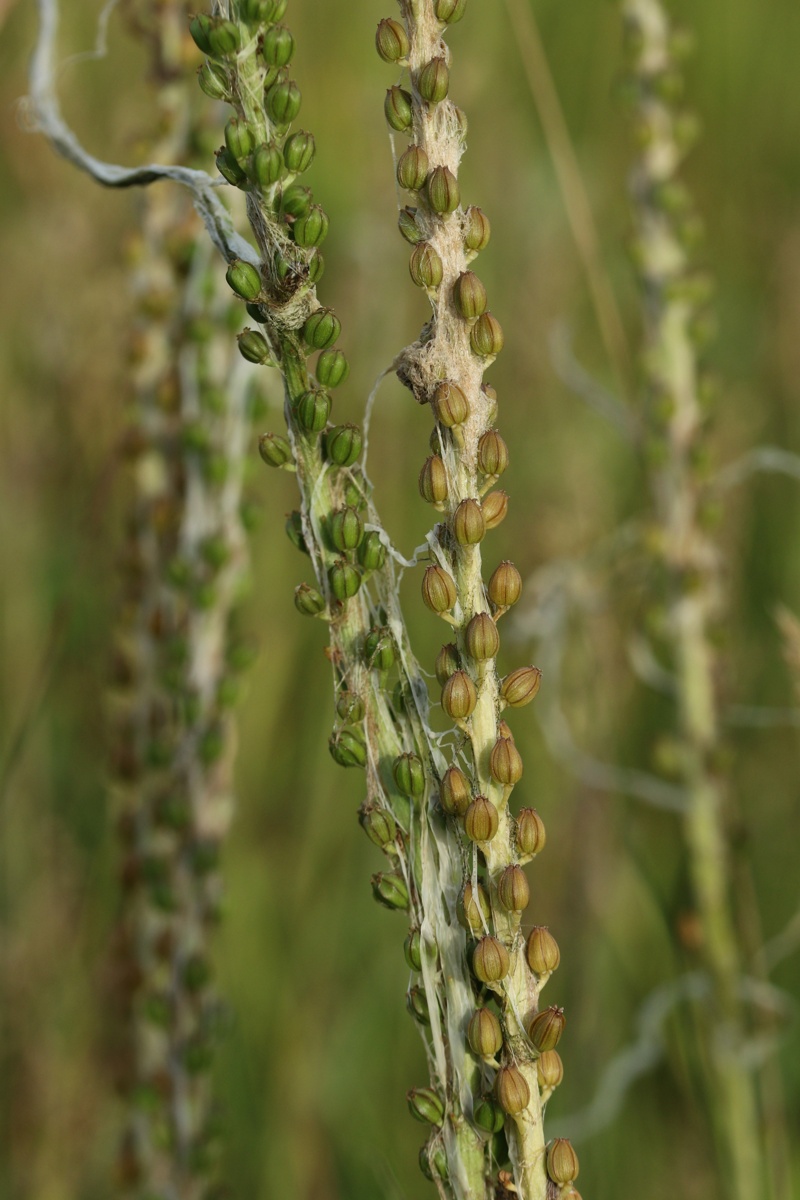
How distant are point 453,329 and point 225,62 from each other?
24 centimetres

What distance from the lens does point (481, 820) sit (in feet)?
2.58

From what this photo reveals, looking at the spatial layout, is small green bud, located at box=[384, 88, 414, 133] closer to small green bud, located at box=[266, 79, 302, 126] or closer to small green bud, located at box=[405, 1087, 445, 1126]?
small green bud, located at box=[266, 79, 302, 126]

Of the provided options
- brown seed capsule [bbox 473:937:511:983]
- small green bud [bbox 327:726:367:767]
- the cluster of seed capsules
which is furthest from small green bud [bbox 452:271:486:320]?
brown seed capsule [bbox 473:937:511:983]

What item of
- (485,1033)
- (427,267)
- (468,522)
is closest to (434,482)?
(468,522)

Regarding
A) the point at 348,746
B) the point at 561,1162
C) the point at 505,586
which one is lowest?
the point at 561,1162

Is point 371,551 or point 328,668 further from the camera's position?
point 328,668

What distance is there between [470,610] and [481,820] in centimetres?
15

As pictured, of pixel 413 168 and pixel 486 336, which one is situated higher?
pixel 413 168

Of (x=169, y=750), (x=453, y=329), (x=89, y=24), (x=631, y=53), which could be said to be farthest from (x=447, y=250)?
(x=89, y=24)

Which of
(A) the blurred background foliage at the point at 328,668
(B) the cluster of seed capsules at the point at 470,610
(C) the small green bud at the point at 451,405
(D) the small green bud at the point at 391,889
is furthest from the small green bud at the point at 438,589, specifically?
(A) the blurred background foliage at the point at 328,668

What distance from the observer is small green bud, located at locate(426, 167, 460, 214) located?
772 millimetres

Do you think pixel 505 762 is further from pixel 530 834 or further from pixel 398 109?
pixel 398 109

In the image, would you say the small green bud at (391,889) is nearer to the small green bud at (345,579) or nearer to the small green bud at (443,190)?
the small green bud at (345,579)

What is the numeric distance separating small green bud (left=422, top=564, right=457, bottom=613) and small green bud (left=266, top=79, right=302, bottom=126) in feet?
1.07
